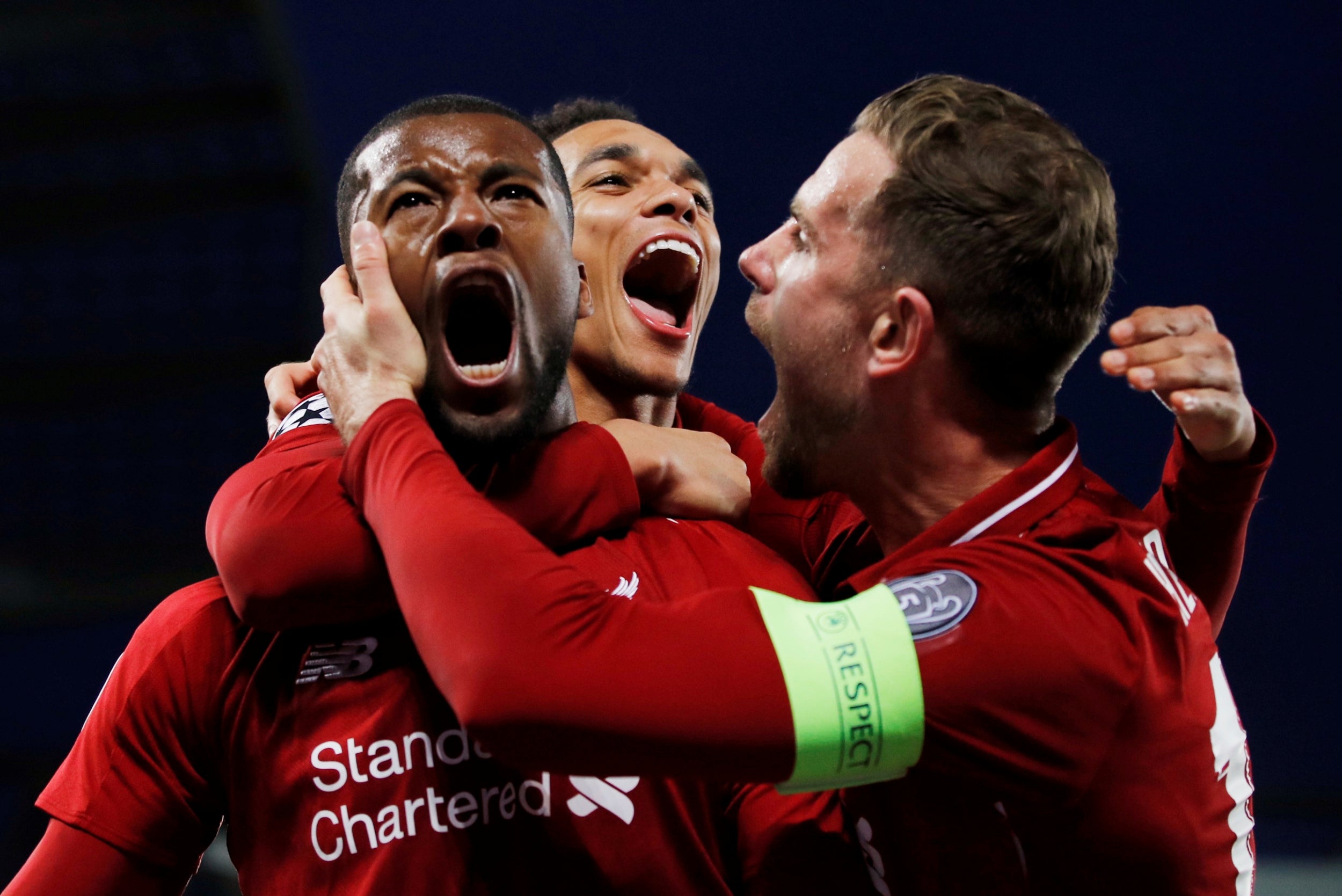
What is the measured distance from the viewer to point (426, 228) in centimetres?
119

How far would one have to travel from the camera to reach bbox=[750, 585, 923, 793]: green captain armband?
917mm

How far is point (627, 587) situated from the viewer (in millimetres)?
1187

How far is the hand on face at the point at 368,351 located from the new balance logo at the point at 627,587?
28 centimetres

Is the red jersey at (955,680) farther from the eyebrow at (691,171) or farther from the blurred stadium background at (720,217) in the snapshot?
the blurred stadium background at (720,217)

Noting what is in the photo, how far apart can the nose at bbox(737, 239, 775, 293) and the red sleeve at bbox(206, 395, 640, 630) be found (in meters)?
0.31

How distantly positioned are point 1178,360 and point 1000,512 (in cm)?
23

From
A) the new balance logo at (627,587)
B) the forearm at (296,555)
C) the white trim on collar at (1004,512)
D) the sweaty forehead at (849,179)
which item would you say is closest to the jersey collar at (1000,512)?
the white trim on collar at (1004,512)

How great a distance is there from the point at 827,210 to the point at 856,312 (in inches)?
5.0

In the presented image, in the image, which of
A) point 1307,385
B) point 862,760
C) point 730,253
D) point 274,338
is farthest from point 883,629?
point 274,338

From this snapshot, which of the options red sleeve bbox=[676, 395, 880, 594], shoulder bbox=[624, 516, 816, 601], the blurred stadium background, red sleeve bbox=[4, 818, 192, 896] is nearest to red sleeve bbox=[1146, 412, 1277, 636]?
red sleeve bbox=[676, 395, 880, 594]

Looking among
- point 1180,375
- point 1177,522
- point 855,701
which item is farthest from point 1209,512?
point 855,701

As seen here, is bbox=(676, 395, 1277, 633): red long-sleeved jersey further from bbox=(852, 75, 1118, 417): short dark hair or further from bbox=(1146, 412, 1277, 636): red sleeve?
bbox=(852, 75, 1118, 417): short dark hair

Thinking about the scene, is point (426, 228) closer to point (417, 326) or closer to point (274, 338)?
point (417, 326)

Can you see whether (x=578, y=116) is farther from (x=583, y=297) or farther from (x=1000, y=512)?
(x=1000, y=512)
